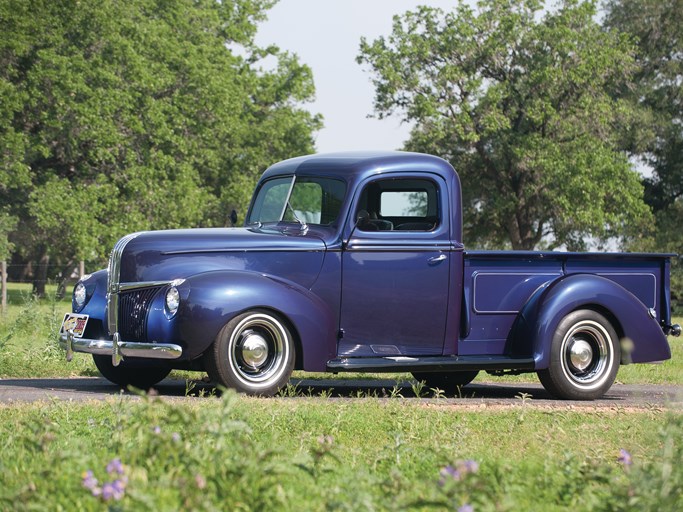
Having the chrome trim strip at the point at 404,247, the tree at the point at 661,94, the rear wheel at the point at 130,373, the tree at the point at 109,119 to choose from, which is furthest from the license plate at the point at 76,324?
the tree at the point at 661,94

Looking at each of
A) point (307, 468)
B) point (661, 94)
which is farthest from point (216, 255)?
point (661, 94)

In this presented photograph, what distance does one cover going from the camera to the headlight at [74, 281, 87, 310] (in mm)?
10242

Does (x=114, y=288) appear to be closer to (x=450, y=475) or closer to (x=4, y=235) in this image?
(x=450, y=475)

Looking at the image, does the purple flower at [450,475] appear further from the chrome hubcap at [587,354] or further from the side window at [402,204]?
the chrome hubcap at [587,354]

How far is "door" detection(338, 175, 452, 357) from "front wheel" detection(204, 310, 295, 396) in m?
0.65

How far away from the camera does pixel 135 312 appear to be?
9438 mm

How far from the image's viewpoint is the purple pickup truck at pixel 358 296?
9.20 m

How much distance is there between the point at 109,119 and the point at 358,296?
28122 mm

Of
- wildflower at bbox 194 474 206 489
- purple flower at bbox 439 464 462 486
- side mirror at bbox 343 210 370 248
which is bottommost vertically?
wildflower at bbox 194 474 206 489

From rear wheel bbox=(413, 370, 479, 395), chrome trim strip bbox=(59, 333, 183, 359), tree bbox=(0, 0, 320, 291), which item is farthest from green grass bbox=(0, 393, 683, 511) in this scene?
tree bbox=(0, 0, 320, 291)

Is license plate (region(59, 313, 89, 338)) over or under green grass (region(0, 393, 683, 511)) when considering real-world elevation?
over

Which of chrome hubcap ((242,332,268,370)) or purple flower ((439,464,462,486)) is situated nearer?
purple flower ((439,464,462,486))

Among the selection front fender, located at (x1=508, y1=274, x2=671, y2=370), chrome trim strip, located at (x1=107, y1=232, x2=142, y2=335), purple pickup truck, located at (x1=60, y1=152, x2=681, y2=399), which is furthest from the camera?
front fender, located at (x1=508, y1=274, x2=671, y2=370)

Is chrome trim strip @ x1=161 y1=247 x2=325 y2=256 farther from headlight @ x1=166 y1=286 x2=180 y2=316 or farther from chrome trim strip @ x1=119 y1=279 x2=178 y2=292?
headlight @ x1=166 y1=286 x2=180 y2=316
